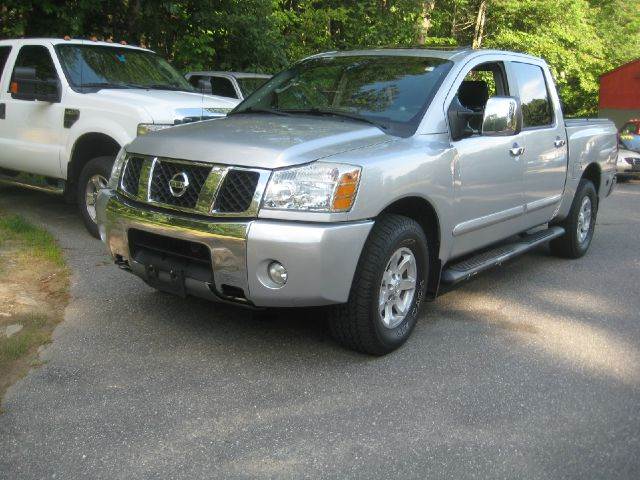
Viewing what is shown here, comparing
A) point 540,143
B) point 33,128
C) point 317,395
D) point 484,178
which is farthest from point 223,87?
point 317,395

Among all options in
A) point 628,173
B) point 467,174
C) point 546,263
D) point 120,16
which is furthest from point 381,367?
point 628,173

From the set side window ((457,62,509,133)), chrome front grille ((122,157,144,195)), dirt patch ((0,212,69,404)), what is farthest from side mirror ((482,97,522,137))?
dirt patch ((0,212,69,404))

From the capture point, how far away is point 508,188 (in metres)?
5.46

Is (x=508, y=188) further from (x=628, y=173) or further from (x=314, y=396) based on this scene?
(x=628, y=173)

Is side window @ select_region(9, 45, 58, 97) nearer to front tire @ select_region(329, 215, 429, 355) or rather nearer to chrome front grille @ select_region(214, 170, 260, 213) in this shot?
chrome front grille @ select_region(214, 170, 260, 213)

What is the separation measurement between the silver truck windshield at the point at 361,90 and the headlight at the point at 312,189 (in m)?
0.84

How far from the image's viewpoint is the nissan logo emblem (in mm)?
4102

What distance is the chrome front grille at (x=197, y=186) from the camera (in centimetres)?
389

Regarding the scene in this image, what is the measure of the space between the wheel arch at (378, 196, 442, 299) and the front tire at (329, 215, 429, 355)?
0.39 feet

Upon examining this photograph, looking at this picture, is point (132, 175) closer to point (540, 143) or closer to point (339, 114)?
point (339, 114)

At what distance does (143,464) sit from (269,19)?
1215 centimetres

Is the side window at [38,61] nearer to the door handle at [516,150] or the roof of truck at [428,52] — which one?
the roof of truck at [428,52]

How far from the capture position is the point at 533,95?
619 cm

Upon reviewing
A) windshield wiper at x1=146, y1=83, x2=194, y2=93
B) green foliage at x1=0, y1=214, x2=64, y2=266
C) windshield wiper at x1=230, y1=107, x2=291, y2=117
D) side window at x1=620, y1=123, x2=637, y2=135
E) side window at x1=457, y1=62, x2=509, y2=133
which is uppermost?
side window at x1=457, y1=62, x2=509, y2=133
